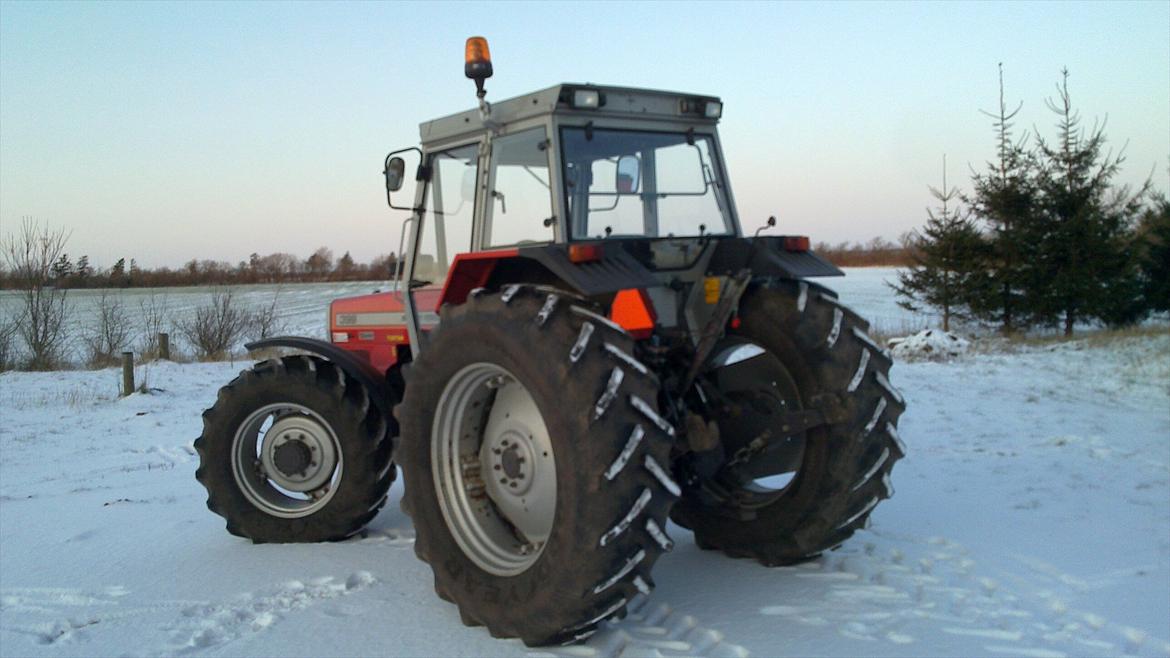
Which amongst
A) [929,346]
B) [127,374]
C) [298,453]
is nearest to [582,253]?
[298,453]

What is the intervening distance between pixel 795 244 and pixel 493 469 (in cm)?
192

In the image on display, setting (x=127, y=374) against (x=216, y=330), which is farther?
(x=216, y=330)

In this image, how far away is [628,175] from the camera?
4.24 metres

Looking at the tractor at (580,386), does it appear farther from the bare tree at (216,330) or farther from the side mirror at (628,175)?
the bare tree at (216,330)

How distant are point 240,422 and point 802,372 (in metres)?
3.34

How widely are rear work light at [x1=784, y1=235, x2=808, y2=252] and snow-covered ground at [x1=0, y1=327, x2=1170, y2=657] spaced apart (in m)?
1.59

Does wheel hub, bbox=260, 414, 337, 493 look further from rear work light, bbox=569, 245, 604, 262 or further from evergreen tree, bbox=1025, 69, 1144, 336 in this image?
evergreen tree, bbox=1025, 69, 1144, 336

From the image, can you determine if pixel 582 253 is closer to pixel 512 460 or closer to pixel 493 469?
pixel 512 460

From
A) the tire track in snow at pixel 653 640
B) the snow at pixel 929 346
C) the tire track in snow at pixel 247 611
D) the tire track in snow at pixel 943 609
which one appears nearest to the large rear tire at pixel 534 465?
the tire track in snow at pixel 653 640

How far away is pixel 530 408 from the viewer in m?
3.77

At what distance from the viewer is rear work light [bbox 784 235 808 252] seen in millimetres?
4289

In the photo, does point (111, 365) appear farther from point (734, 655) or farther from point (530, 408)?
point (734, 655)

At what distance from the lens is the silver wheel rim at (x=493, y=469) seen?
3744 millimetres

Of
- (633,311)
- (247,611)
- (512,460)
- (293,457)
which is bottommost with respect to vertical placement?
(247,611)
